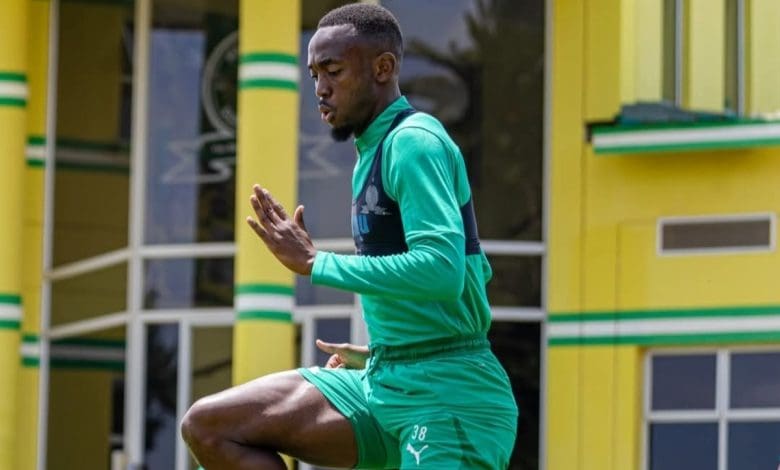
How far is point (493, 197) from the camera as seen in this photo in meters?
18.5

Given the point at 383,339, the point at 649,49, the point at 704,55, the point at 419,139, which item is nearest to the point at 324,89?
the point at 419,139

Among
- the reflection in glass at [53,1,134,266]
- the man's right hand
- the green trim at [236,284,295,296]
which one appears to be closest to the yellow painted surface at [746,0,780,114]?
the green trim at [236,284,295,296]

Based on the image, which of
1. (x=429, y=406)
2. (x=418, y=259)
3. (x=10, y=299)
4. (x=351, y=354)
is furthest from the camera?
(x=10, y=299)

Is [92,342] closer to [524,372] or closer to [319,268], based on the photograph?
[524,372]

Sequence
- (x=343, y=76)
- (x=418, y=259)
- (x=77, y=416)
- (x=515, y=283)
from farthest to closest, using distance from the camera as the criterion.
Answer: (x=77, y=416) < (x=515, y=283) < (x=343, y=76) < (x=418, y=259)

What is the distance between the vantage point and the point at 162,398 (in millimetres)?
19203

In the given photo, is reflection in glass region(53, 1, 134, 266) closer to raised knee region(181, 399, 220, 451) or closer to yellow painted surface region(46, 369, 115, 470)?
yellow painted surface region(46, 369, 115, 470)

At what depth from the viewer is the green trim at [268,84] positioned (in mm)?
17891

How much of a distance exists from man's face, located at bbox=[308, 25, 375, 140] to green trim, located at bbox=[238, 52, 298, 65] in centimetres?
1060

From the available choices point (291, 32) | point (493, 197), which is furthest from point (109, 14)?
point (493, 197)

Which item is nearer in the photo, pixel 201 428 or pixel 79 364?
pixel 201 428

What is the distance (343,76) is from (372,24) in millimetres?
190

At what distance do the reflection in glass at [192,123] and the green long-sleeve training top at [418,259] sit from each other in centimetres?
1166

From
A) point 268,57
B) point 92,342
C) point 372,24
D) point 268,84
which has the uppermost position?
point 268,57
